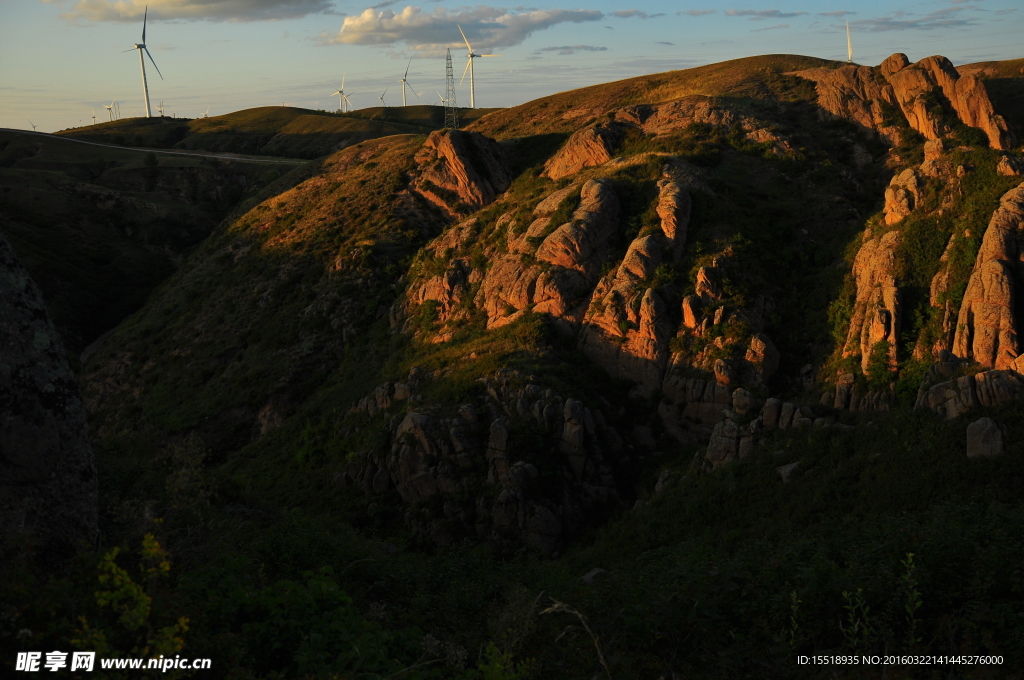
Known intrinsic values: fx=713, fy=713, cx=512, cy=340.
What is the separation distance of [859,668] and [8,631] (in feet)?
30.3

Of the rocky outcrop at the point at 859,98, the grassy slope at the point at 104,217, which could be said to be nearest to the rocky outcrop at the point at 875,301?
the rocky outcrop at the point at 859,98

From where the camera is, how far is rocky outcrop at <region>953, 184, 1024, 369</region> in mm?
24672

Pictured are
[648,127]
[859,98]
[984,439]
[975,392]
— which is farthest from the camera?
[648,127]

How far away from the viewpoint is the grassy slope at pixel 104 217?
64.8 metres

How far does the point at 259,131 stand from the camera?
14412 cm

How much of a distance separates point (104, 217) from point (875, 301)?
266ft

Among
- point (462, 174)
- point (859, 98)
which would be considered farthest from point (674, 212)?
point (462, 174)

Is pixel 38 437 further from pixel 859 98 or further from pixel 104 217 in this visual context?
pixel 104 217

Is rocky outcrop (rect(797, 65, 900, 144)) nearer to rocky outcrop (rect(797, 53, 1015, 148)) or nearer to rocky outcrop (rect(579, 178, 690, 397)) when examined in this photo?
rocky outcrop (rect(797, 53, 1015, 148))

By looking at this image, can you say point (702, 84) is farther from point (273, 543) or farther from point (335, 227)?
point (273, 543)

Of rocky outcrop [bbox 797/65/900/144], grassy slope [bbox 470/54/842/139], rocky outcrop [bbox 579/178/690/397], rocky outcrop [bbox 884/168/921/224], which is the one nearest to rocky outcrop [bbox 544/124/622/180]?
grassy slope [bbox 470/54/842/139]

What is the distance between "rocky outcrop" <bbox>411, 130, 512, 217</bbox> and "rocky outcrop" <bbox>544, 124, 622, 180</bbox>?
454cm

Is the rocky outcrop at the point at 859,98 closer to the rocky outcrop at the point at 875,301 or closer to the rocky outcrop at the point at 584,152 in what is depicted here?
the rocky outcrop at the point at 584,152

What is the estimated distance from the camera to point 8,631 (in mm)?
6680
